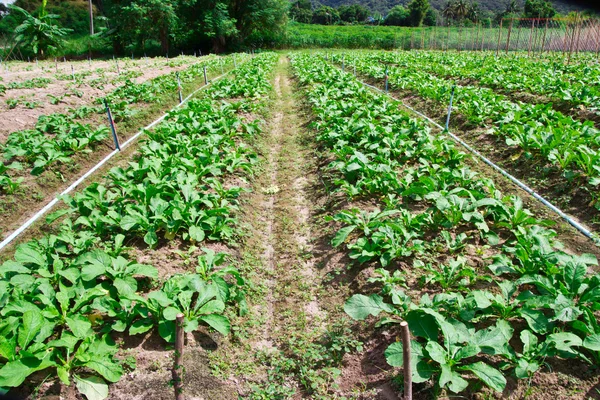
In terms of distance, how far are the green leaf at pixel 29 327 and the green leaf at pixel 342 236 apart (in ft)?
9.52

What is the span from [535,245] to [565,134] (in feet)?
12.4

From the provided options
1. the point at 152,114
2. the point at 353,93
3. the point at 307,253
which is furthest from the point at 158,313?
the point at 353,93

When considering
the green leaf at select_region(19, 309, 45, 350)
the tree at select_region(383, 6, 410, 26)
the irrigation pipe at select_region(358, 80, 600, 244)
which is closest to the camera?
the green leaf at select_region(19, 309, 45, 350)

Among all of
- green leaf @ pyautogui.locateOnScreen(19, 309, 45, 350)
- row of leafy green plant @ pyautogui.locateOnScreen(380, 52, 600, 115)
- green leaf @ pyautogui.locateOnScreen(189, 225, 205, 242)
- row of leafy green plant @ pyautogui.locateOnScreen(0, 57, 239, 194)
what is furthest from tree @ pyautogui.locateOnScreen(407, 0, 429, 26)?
green leaf @ pyautogui.locateOnScreen(19, 309, 45, 350)

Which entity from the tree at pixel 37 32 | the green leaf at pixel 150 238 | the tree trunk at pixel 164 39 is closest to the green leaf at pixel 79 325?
the green leaf at pixel 150 238

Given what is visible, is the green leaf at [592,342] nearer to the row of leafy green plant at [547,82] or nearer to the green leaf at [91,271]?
the green leaf at [91,271]

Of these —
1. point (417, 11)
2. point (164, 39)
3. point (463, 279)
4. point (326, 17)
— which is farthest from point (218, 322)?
point (326, 17)

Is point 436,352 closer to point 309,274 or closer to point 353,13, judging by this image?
point 309,274

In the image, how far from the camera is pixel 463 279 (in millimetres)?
3738

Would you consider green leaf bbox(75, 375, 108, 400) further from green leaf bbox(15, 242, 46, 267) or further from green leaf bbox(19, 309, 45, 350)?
green leaf bbox(15, 242, 46, 267)

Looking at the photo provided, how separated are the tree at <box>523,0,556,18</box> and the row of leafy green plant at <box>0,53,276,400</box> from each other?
69.4 metres

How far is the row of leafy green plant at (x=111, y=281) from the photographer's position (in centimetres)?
288

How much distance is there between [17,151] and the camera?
705 centimetres

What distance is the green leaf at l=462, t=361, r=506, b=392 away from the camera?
260cm
